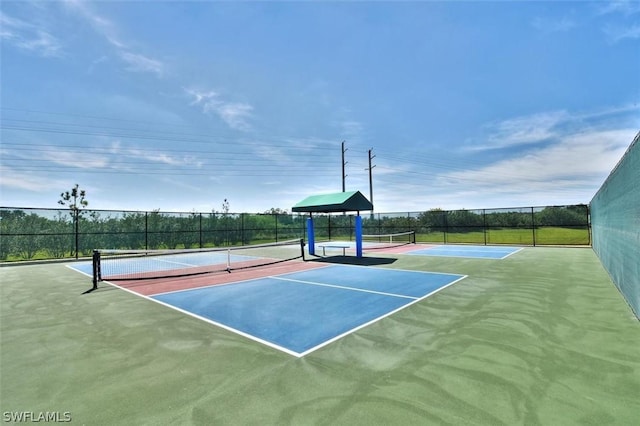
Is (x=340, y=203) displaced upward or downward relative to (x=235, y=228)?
upward

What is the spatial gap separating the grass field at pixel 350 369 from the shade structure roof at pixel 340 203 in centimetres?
920

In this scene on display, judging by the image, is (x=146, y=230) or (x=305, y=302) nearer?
(x=305, y=302)

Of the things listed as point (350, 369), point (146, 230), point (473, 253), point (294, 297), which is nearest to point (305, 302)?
point (294, 297)

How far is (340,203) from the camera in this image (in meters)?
15.9

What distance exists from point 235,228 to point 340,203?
44.1ft

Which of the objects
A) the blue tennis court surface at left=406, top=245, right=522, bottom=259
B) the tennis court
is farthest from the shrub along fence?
the tennis court

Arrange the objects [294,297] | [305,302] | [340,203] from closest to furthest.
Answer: [305,302] → [294,297] → [340,203]

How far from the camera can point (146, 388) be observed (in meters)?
3.62

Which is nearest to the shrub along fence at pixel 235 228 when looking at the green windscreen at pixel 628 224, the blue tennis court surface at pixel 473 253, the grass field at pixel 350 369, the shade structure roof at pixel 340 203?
the blue tennis court surface at pixel 473 253

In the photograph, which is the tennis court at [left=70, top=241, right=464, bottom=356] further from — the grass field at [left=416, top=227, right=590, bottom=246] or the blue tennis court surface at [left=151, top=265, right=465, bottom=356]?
the grass field at [left=416, top=227, right=590, bottom=246]

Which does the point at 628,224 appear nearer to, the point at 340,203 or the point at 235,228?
the point at 340,203

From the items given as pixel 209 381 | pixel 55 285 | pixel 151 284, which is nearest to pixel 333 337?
pixel 209 381

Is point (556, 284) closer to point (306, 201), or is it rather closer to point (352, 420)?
point (352, 420)

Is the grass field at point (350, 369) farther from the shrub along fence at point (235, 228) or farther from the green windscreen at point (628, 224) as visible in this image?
the shrub along fence at point (235, 228)
